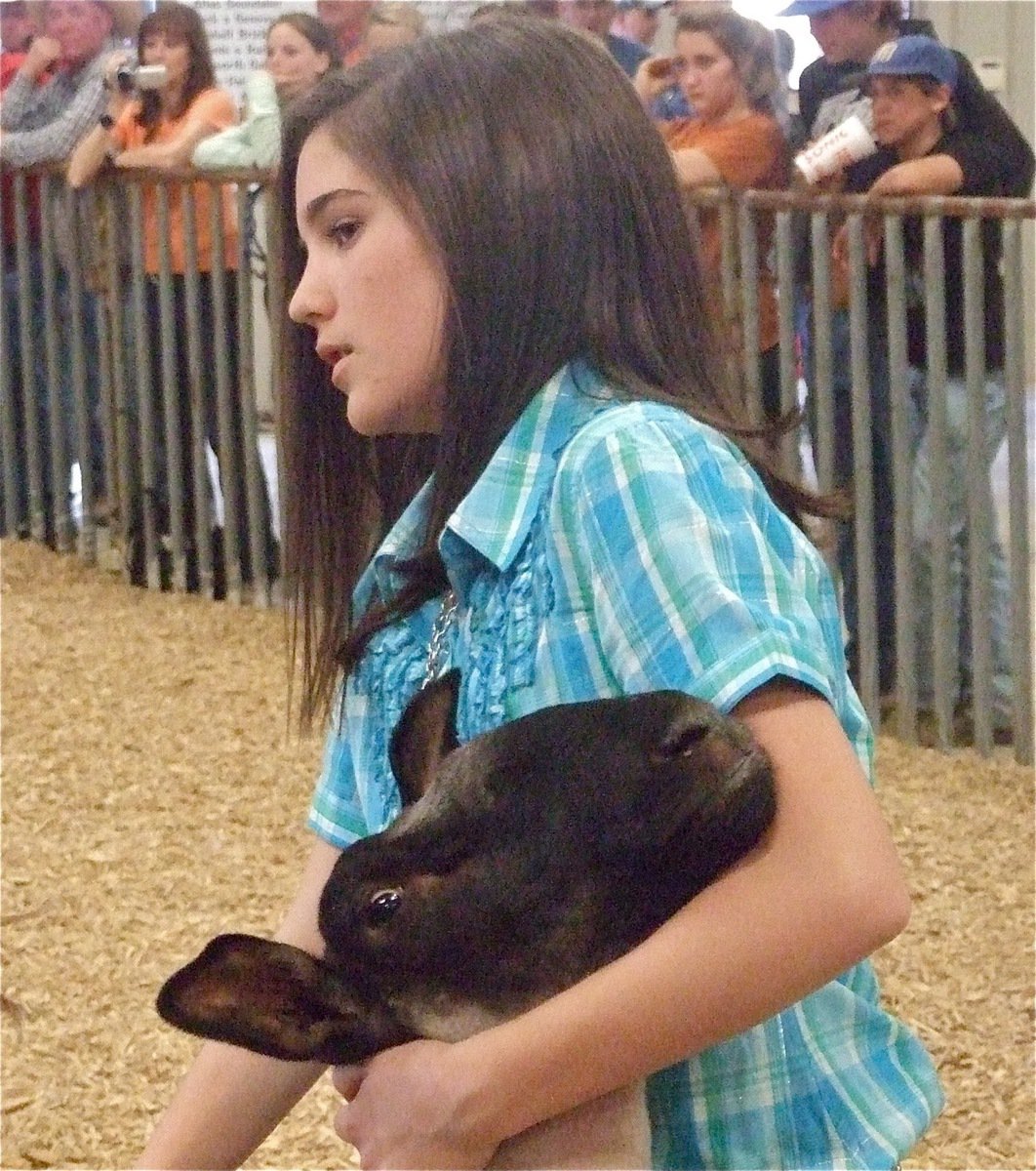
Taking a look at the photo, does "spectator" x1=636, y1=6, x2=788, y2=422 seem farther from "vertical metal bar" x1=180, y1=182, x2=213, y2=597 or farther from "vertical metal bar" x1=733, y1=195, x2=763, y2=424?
"vertical metal bar" x1=180, y1=182, x2=213, y2=597

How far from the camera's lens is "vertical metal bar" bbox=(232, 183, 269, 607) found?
19.6 ft

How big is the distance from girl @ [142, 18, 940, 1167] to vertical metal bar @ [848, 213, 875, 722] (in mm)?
3261

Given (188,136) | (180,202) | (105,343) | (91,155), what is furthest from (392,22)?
(105,343)

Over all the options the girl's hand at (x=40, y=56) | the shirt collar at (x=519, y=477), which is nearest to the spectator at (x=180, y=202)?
the girl's hand at (x=40, y=56)

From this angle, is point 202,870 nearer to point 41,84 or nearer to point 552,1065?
point 552,1065

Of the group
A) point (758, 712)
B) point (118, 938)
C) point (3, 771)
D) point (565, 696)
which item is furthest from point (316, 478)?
point (3, 771)

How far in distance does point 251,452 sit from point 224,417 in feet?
0.46

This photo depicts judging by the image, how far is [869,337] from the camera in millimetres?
4734

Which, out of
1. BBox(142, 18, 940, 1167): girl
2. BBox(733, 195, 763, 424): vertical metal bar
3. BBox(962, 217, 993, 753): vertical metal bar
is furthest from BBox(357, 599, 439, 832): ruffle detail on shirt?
BBox(733, 195, 763, 424): vertical metal bar

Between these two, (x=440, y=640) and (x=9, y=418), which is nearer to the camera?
(x=440, y=640)

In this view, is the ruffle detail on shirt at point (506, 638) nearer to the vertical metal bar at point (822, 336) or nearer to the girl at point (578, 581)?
the girl at point (578, 581)

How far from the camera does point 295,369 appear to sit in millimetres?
1645

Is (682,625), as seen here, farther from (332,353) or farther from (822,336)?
(822,336)

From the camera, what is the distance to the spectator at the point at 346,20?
6.63 m
